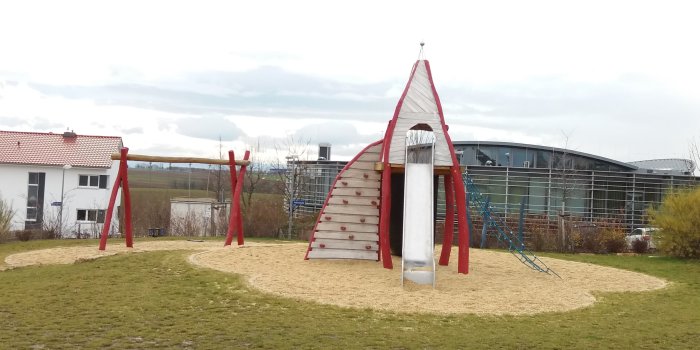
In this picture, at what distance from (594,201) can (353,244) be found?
928 inches

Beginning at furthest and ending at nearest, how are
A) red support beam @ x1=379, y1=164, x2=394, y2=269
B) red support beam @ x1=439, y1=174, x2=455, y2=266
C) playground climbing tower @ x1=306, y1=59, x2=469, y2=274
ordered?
red support beam @ x1=439, y1=174, x2=455, y2=266 < playground climbing tower @ x1=306, y1=59, x2=469, y2=274 < red support beam @ x1=379, y1=164, x2=394, y2=269

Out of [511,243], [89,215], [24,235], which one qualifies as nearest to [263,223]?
[24,235]

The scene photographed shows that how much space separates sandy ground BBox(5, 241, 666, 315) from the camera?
483 inches

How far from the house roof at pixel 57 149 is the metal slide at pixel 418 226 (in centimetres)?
2846

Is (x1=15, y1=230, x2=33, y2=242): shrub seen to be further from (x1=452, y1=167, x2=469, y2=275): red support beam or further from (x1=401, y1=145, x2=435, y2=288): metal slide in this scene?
(x1=452, y1=167, x2=469, y2=275): red support beam

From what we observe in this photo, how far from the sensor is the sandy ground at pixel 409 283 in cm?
1226

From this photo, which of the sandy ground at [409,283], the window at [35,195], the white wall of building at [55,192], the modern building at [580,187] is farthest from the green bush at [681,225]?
the window at [35,195]

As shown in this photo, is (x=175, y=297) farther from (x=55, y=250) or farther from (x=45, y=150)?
(x=45, y=150)

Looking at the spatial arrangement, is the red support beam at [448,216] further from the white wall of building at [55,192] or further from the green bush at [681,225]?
the white wall of building at [55,192]

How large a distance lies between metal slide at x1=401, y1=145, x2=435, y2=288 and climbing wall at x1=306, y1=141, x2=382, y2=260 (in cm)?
176

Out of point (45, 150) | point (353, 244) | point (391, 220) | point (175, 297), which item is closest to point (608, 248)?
point (391, 220)

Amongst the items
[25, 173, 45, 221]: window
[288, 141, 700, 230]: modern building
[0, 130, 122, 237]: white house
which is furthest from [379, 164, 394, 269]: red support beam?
[25, 173, 45, 221]: window

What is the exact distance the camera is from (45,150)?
4034 cm

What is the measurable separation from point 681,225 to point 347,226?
37.9 feet
